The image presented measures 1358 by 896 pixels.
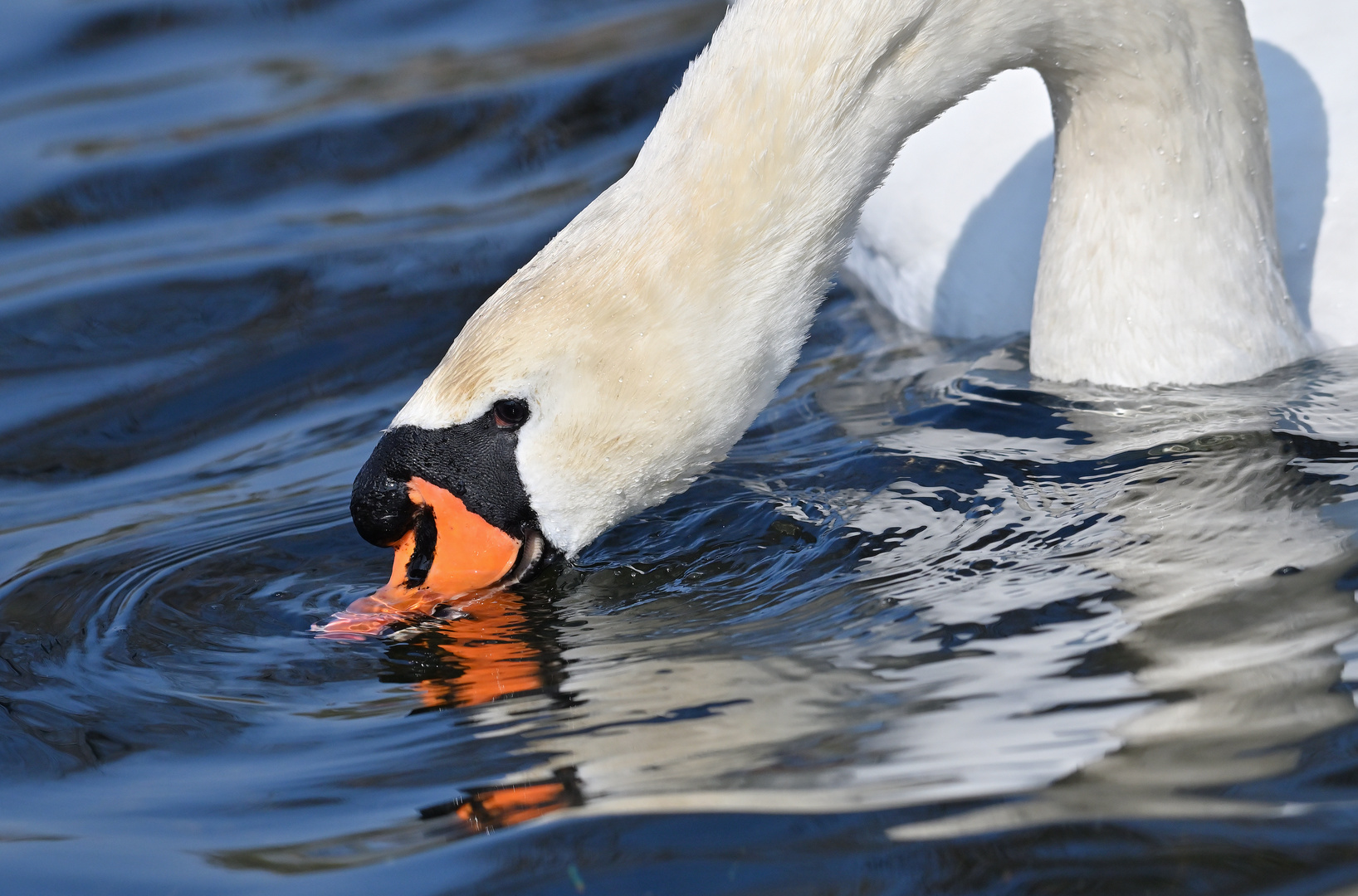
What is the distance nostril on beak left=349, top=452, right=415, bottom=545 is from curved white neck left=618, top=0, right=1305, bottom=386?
30.2 inches

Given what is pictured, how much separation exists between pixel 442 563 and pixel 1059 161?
206cm

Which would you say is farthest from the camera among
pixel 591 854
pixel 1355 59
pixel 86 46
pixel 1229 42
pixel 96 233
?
pixel 86 46

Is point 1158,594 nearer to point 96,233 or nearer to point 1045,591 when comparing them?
point 1045,591

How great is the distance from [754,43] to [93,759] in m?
1.99

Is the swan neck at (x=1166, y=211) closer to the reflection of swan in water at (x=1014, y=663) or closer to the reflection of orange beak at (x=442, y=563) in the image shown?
the reflection of swan in water at (x=1014, y=663)

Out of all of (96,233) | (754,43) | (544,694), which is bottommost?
(544,694)

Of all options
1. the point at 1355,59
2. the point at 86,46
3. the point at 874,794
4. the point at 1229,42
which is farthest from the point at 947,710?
the point at 86,46

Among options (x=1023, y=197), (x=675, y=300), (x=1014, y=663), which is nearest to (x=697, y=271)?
(x=675, y=300)

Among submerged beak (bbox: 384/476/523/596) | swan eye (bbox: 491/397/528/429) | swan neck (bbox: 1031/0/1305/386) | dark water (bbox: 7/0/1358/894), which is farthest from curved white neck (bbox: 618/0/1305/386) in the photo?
submerged beak (bbox: 384/476/523/596)

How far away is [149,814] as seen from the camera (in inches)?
125

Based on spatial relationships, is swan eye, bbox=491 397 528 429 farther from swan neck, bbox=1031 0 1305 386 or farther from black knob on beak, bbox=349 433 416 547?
swan neck, bbox=1031 0 1305 386

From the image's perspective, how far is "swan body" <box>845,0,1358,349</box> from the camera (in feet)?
16.7

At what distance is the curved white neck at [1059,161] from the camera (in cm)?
380

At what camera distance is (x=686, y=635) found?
371 centimetres
